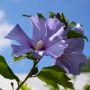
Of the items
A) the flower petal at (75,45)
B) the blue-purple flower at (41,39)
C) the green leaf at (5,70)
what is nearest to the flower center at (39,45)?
the blue-purple flower at (41,39)

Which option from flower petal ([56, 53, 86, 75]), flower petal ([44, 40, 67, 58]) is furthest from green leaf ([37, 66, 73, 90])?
flower petal ([44, 40, 67, 58])

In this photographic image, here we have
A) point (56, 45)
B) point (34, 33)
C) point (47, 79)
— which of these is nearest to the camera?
point (56, 45)

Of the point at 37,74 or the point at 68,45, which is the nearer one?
the point at 68,45

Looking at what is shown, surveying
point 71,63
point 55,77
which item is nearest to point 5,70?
point 55,77

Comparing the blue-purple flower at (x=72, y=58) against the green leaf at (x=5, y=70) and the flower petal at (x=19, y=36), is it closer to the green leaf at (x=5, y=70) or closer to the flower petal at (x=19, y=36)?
the flower petal at (x=19, y=36)

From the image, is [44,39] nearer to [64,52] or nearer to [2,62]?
[64,52]

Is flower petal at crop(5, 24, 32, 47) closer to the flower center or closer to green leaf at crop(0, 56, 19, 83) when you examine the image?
the flower center

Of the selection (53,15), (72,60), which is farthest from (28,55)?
(53,15)
